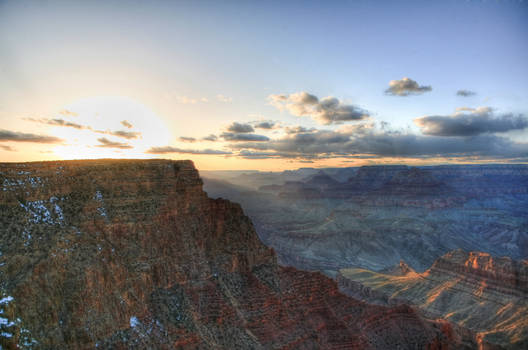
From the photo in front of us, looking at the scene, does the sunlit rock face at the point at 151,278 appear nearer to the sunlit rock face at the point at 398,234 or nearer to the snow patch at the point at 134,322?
the snow patch at the point at 134,322

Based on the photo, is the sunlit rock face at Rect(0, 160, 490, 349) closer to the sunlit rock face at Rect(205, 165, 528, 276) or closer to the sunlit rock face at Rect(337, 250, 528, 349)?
the sunlit rock face at Rect(337, 250, 528, 349)

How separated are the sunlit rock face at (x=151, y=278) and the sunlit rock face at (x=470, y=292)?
998 cm

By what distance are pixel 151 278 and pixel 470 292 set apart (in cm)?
6887

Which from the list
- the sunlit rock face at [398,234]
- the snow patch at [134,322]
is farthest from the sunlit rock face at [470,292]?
the snow patch at [134,322]

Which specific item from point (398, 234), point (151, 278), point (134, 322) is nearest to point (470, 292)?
point (151, 278)

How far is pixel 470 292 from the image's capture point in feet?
214

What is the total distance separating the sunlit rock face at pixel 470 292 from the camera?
170ft

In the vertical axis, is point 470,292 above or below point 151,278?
below

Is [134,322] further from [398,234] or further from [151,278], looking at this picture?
[398,234]

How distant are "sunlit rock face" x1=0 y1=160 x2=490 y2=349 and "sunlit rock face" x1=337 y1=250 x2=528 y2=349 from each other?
9984mm

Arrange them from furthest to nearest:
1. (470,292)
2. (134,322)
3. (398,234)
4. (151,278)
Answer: (398,234)
(470,292)
(151,278)
(134,322)

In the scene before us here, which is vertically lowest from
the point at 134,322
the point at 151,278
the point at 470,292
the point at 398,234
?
the point at 398,234

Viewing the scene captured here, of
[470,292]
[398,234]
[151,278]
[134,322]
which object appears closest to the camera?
[134,322]

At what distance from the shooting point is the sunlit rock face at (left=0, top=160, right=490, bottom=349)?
25844 mm
